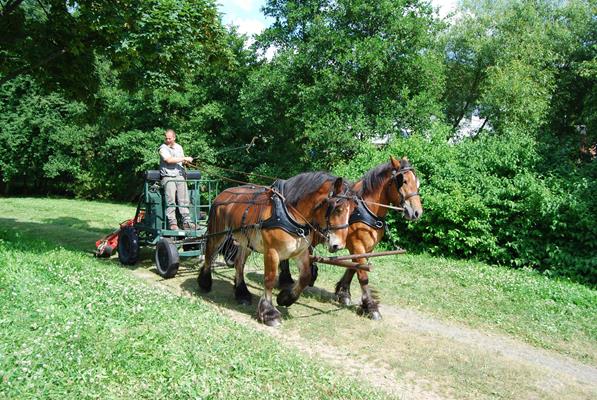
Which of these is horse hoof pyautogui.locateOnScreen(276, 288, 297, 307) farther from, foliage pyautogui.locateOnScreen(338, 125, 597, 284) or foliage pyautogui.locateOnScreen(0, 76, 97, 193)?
foliage pyautogui.locateOnScreen(0, 76, 97, 193)

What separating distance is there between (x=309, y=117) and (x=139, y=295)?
12581 mm

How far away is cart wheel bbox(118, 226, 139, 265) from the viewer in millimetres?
9188

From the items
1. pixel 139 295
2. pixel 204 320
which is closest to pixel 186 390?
pixel 204 320

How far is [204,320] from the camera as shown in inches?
221

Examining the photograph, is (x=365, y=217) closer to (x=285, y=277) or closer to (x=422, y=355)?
(x=285, y=277)

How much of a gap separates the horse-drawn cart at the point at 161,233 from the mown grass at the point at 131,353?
2.10 m

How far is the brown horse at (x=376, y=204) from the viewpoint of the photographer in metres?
6.75

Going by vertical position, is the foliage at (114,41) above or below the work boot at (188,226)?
above

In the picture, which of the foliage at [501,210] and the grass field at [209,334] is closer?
the grass field at [209,334]

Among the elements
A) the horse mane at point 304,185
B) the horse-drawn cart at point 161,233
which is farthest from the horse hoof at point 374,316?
the horse-drawn cart at point 161,233

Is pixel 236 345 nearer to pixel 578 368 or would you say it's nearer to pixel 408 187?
pixel 408 187

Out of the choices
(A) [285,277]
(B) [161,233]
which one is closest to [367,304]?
(A) [285,277]

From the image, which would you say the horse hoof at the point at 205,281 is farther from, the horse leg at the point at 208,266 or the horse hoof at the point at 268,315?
the horse hoof at the point at 268,315

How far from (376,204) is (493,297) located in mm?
2955
